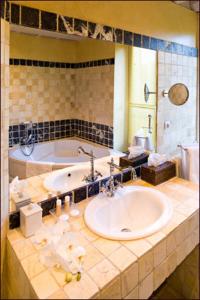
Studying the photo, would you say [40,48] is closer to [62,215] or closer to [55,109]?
[55,109]

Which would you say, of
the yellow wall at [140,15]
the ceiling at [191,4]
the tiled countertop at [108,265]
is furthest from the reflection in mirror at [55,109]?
the ceiling at [191,4]

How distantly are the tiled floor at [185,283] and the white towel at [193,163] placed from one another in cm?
48

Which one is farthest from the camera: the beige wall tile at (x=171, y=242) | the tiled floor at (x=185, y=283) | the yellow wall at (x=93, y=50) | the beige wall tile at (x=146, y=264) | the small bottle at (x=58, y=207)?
the tiled floor at (x=185, y=283)

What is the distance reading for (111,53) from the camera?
134 centimetres

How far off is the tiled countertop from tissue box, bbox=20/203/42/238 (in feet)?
0.11

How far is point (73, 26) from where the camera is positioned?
1.11m

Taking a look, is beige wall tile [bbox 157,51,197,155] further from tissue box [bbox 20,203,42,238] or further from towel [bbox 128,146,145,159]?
tissue box [bbox 20,203,42,238]

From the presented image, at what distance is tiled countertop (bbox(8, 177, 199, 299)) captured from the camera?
2.37 ft

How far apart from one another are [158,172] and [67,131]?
2.08 feet

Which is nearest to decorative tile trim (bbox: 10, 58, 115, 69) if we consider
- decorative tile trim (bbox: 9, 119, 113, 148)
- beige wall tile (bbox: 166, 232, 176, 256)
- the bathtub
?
decorative tile trim (bbox: 9, 119, 113, 148)

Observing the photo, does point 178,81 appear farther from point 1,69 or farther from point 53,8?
point 1,69

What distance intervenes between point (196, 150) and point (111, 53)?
2.66ft

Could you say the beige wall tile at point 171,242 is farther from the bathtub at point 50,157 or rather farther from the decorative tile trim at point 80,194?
the bathtub at point 50,157

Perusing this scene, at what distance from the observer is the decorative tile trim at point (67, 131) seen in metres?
1.07
